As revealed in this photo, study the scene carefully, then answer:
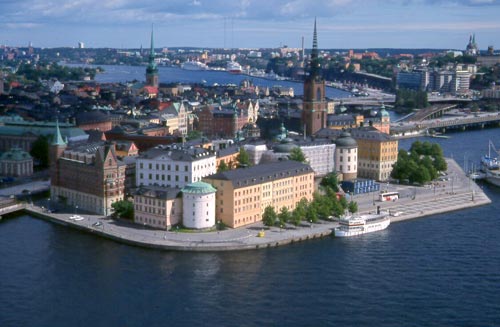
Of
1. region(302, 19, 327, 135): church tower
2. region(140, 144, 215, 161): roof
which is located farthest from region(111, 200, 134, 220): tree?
region(302, 19, 327, 135): church tower

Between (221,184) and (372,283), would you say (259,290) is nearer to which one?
(372,283)

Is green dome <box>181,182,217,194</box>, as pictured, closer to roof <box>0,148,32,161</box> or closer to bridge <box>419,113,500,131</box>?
roof <box>0,148,32,161</box>

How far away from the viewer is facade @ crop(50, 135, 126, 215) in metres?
39.4

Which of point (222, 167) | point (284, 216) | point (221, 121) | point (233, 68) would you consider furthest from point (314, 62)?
point (233, 68)

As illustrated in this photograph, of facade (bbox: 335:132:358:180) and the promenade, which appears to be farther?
facade (bbox: 335:132:358:180)

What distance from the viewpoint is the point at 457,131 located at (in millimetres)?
84125

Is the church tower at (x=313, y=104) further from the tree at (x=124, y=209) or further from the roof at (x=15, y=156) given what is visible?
the tree at (x=124, y=209)

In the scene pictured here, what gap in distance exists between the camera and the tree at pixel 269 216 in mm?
36875

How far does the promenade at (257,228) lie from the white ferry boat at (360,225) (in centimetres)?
55

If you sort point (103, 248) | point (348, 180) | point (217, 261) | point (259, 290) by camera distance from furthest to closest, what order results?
point (348, 180)
point (103, 248)
point (217, 261)
point (259, 290)

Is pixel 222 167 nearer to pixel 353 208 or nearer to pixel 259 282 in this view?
pixel 353 208

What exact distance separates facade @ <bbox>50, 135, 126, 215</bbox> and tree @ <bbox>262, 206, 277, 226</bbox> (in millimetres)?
7497

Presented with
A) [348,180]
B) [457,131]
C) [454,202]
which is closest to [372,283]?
[454,202]

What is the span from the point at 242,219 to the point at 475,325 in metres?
13.6
